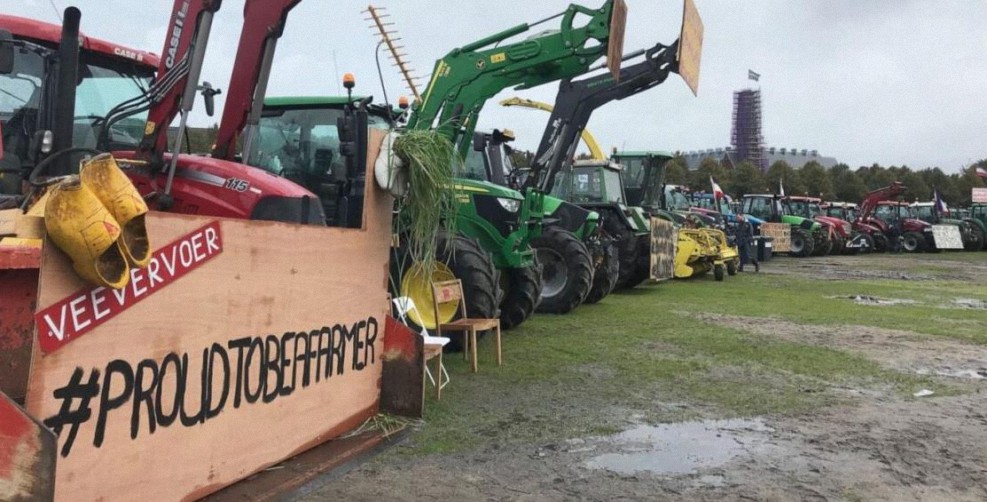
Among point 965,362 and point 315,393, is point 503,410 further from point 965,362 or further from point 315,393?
point 965,362

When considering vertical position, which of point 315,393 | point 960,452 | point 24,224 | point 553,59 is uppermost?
point 553,59

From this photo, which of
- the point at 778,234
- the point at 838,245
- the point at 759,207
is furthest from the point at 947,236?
the point at 778,234

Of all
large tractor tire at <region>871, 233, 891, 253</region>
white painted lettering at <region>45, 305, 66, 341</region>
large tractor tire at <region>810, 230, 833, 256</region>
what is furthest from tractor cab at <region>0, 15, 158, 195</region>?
large tractor tire at <region>871, 233, 891, 253</region>

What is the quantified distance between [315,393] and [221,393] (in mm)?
697

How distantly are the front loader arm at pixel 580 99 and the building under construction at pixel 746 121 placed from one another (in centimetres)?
7759

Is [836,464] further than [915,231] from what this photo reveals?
No

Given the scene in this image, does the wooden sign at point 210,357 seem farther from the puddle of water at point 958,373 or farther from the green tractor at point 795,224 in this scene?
the green tractor at point 795,224

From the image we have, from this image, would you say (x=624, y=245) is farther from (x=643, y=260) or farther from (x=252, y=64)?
(x=252, y=64)

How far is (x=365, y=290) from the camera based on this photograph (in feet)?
13.9

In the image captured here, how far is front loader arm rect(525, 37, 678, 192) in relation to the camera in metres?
9.80

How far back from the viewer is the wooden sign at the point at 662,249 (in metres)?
12.6

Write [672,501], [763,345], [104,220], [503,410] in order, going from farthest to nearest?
1. [763,345]
2. [503,410]
3. [672,501]
4. [104,220]

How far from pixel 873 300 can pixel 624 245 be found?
4.18 metres

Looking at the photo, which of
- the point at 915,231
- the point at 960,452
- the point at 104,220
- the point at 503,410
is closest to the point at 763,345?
the point at 960,452
